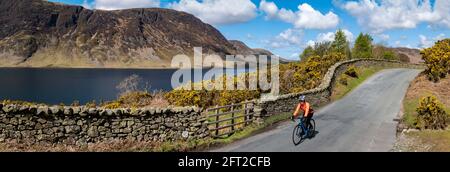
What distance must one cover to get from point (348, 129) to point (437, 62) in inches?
804

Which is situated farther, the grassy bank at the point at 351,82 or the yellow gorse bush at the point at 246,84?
the grassy bank at the point at 351,82

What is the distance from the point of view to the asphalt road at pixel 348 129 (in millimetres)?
18047

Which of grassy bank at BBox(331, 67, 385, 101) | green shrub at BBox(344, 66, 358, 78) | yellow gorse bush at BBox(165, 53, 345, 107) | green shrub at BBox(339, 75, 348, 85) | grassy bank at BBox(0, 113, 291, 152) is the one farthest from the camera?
green shrub at BBox(344, 66, 358, 78)

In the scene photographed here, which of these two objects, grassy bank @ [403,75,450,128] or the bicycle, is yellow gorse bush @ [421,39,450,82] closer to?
grassy bank @ [403,75,450,128]

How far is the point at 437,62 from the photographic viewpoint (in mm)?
38125

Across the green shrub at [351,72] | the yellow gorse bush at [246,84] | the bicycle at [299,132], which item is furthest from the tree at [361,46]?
the bicycle at [299,132]

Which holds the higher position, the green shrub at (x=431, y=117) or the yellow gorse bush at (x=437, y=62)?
the yellow gorse bush at (x=437, y=62)

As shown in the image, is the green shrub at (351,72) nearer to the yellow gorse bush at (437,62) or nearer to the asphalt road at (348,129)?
the yellow gorse bush at (437,62)

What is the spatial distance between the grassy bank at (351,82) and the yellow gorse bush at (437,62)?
22.2 ft

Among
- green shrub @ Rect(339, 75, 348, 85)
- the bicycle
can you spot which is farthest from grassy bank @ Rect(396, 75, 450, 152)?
green shrub @ Rect(339, 75, 348, 85)

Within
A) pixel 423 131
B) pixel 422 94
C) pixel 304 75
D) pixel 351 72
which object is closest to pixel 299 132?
pixel 423 131

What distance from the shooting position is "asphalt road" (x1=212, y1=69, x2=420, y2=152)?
18.0m

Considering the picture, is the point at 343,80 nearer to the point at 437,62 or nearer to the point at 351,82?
the point at 351,82

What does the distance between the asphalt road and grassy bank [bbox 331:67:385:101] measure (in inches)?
36.3
